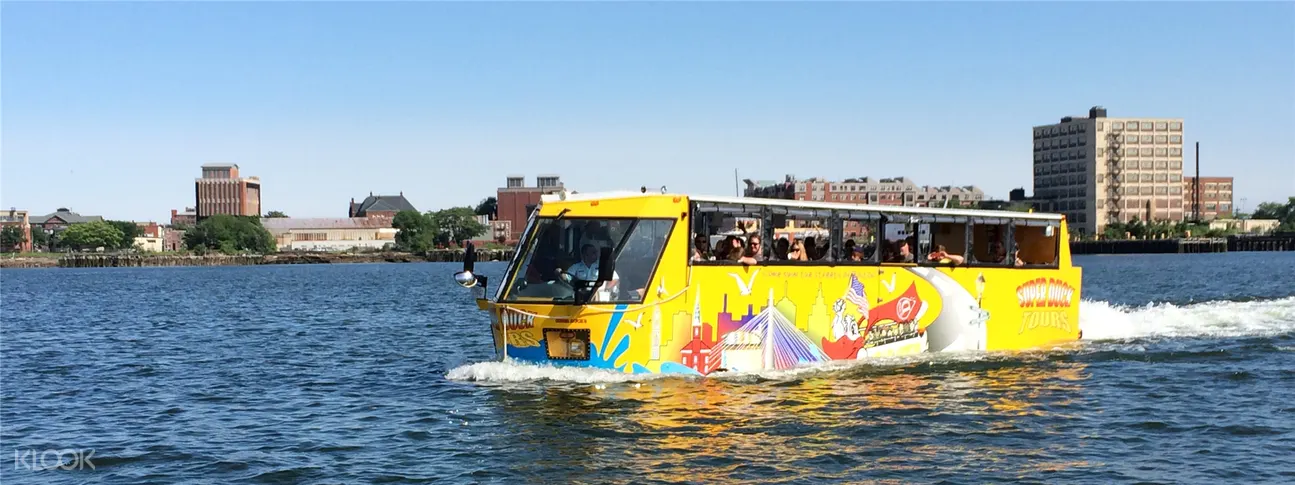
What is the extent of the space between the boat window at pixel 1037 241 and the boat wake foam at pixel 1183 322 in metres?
3.02

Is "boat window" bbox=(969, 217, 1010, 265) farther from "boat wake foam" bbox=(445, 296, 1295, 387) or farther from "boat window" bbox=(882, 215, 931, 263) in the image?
"boat wake foam" bbox=(445, 296, 1295, 387)

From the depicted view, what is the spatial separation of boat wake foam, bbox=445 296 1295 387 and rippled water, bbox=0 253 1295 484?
0.08 m

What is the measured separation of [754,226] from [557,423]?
19.3 ft

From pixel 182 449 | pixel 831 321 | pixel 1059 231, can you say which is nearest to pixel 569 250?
pixel 831 321

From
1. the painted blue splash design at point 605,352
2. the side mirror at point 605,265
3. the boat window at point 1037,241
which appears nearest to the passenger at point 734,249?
the painted blue splash design at point 605,352

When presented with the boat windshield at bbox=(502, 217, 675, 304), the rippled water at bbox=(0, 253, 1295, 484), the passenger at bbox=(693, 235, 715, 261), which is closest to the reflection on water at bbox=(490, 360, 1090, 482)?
the rippled water at bbox=(0, 253, 1295, 484)

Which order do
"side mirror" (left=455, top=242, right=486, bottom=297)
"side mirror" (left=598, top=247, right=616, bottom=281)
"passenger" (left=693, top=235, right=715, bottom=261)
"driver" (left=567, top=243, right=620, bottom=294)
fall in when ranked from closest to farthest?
"side mirror" (left=598, top=247, right=616, bottom=281)
"driver" (left=567, top=243, right=620, bottom=294)
"side mirror" (left=455, top=242, right=486, bottom=297)
"passenger" (left=693, top=235, right=715, bottom=261)

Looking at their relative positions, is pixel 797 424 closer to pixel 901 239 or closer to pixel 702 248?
pixel 702 248

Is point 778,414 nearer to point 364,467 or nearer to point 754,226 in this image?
point 754,226

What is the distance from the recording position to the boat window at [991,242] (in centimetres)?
2772

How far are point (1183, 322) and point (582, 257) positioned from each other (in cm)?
2088

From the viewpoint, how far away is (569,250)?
70.4 feet

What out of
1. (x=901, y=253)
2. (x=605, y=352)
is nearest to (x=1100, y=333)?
(x=901, y=253)

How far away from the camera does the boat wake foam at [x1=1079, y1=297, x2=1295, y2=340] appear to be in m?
32.1
